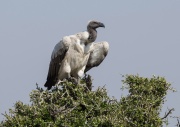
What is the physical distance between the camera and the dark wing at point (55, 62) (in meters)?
18.3

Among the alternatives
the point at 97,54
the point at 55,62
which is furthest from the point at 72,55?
the point at 97,54

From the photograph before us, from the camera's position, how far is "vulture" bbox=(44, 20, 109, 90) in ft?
59.4

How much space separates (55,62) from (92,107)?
4370mm

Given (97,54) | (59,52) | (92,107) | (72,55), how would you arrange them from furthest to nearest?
1. (97,54)
2. (59,52)
3. (72,55)
4. (92,107)

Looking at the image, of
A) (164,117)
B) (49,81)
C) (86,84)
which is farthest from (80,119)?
(49,81)

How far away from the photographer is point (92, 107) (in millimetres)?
14469

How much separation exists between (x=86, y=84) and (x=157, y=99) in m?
2.20

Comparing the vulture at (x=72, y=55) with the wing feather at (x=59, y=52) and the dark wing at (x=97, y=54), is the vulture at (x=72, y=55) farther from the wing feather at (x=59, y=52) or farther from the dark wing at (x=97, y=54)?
the dark wing at (x=97, y=54)

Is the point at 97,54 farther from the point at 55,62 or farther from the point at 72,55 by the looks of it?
the point at 55,62

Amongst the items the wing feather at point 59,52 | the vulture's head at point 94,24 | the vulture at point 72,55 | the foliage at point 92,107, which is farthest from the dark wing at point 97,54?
the foliage at point 92,107

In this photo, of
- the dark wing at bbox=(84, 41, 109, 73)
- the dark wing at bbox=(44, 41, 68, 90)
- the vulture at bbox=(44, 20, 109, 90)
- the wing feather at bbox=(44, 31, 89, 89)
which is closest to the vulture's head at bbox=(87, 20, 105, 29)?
the vulture at bbox=(44, 20, 109, 90)

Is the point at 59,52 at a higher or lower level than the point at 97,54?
lower

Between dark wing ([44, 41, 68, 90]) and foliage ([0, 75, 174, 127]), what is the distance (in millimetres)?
2434

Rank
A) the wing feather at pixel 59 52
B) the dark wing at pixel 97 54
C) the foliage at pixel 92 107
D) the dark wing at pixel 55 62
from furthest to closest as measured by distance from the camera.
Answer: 1. the dark wing at pixel 97 54
2. the dark wing at pixel 55 62
3. the wing feather at pixel 59 52
4. the foliage at pixel 92 107
